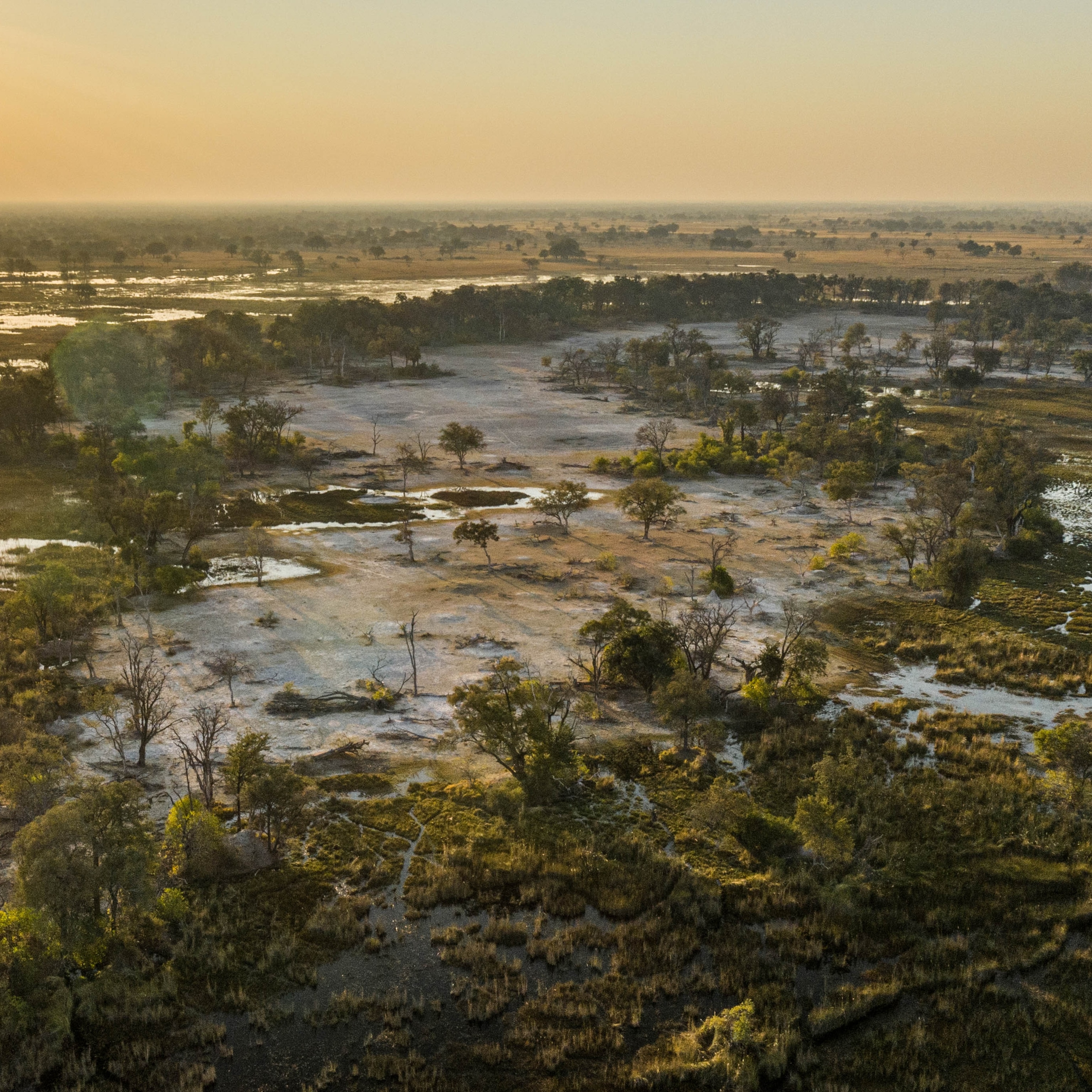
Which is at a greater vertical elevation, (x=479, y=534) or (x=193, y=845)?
(x=479, y=534)

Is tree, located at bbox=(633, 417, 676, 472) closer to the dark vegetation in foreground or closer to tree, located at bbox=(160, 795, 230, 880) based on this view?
the dark vegetation in foreground

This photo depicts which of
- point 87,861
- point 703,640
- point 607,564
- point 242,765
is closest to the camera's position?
point 87,861

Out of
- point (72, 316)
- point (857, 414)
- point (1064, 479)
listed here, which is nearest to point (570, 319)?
point (857, 414)

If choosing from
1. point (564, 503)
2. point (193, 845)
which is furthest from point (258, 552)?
point (193, 845)

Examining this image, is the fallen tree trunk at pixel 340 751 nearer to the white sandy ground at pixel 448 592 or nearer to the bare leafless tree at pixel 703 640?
the white sandy ground at pixel 448 592

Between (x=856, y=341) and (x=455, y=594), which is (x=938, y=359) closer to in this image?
(x=856, y=341)

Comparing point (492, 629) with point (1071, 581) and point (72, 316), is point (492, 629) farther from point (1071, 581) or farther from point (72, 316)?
point (72, 316)

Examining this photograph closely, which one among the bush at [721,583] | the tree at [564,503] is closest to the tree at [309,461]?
the tree at [564,503]
